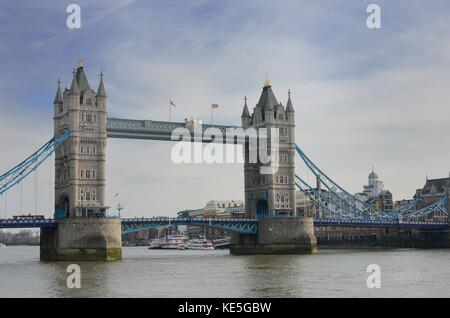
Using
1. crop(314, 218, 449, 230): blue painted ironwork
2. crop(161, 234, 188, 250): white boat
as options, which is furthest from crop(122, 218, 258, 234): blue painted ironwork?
crop(161, 234, 188, 250): white boat

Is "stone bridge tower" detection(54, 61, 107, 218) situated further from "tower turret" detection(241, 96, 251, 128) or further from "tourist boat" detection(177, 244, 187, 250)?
"tourist boat" detection(177, 244, 187, 250)

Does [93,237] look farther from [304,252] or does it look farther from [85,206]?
[304,252]

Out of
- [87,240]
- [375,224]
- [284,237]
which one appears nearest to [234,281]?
[87,240]

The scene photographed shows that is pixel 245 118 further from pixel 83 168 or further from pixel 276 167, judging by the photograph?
pixel 83 168

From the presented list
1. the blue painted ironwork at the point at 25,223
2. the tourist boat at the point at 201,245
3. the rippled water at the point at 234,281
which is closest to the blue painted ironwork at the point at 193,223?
the blue painted ironwork at the point at 25,223

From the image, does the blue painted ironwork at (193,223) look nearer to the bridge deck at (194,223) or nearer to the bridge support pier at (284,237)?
the bridge deck at (194,223)
